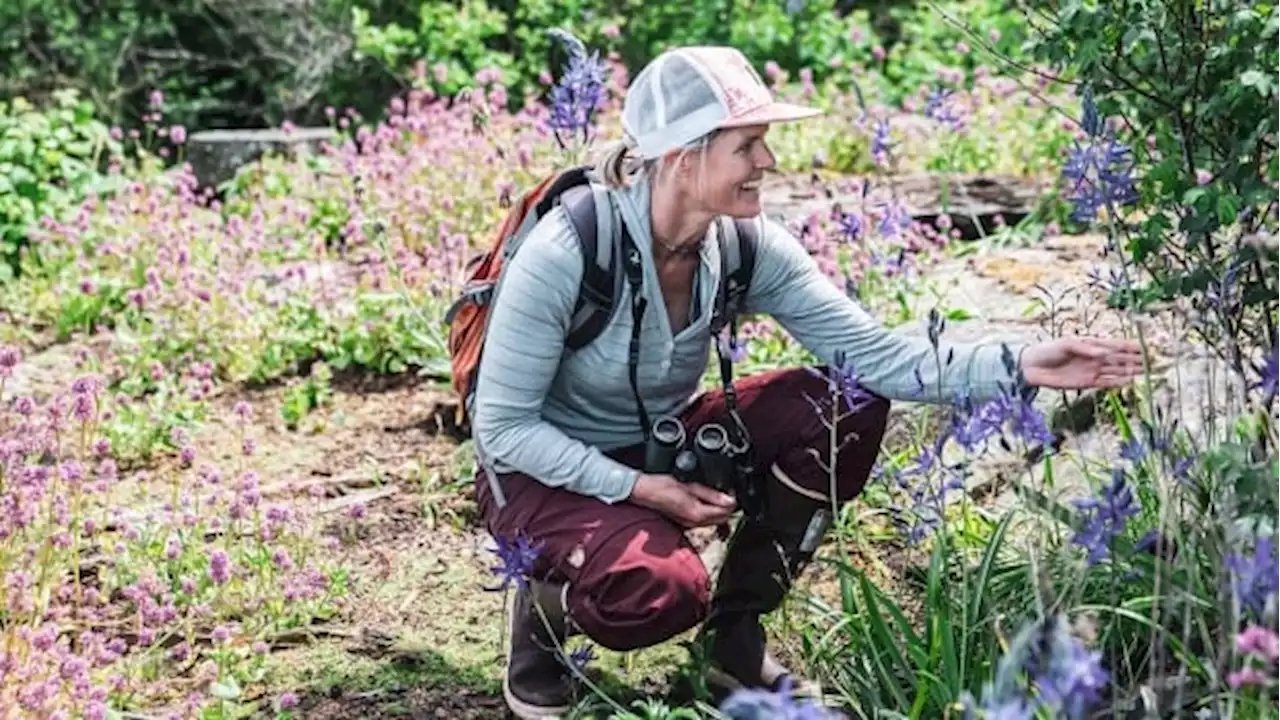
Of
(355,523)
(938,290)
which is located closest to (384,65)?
(938,290)

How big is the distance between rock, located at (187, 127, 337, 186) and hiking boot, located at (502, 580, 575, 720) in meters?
5.45

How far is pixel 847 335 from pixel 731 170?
524mm

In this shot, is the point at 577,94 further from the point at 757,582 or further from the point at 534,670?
the point at 534,670

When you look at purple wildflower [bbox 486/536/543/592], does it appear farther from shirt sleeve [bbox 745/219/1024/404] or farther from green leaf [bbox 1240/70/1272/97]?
green leaf [bbox 1240/70/1272/97]

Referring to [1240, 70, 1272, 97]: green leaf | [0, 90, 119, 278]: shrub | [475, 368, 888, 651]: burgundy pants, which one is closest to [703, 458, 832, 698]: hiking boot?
[475, 368, 888, 651]: burgundy pants

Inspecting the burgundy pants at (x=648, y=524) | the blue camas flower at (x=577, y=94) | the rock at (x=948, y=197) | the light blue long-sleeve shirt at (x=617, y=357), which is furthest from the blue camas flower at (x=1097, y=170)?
the rock at (x=948, y=197)

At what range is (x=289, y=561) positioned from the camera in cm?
439

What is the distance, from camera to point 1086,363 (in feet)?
11.4

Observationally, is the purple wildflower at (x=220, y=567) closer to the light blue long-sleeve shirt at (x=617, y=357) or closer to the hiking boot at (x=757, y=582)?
the light blue long-sleeve shirt at (x=617, y=357)

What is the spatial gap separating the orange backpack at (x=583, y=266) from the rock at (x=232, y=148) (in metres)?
5.33

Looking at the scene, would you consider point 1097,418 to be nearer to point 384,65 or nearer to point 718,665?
point 718,665

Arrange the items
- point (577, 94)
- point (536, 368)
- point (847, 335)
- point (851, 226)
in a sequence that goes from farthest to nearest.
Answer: point (851, 226) < point (577, 94) < point (847, 335) < point (536, 368)

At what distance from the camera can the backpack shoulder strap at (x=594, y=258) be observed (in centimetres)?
349

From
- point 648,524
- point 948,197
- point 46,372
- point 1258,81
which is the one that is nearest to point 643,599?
point 648,524
